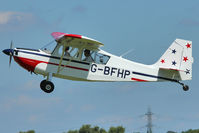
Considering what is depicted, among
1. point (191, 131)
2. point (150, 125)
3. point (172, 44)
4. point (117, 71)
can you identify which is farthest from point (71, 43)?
point (191, 131)

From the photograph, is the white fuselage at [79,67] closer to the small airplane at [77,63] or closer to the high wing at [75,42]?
the small airplane at [77,63]

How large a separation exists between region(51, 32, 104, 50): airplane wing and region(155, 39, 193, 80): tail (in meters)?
3.54

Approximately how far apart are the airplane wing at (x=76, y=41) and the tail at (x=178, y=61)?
3.54m

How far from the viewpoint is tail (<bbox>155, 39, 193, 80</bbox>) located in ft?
76.9

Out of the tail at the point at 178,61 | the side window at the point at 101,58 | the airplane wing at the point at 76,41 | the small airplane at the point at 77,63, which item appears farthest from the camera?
the tail at the point at 178,61

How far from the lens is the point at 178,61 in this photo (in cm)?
2370

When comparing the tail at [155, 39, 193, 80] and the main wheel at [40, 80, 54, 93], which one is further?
the tail at [155, 39, 193, 80]

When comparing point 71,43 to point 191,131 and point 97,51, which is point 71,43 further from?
point 191,131

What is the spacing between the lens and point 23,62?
22047 millimetres

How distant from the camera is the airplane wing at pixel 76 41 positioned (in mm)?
21297

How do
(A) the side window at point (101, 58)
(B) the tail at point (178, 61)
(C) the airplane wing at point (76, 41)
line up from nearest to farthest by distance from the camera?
(C) the airplane wing at point (76, 41)
(A) the side window at point (101, 58)
(B) the tail at point (178, 61)

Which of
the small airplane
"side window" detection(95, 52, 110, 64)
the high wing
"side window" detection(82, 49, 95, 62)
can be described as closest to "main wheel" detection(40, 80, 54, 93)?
the small airplane

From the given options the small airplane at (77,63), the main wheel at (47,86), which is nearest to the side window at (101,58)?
the small airplane at (77,63)

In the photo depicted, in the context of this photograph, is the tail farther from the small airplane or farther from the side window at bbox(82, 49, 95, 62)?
the side window at bbox(82, 49, 95, 62)
